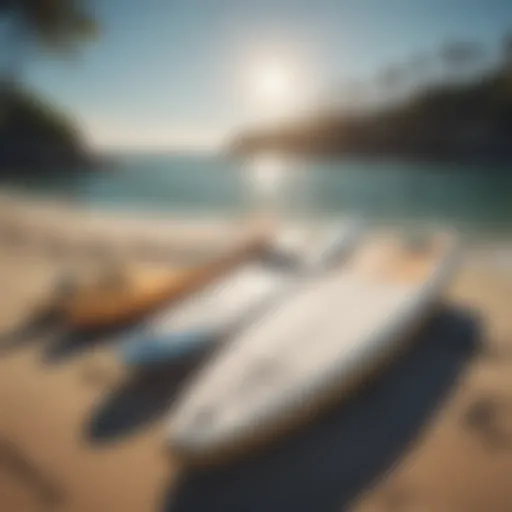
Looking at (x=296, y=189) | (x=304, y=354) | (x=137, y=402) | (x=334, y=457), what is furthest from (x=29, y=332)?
(x=296, y=189)

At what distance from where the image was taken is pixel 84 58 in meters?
3.12

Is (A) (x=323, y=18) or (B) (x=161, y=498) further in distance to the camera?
(A) (x=323, y=18)

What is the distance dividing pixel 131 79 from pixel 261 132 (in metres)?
0.79

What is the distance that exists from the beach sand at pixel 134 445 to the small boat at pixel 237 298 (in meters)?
0.12

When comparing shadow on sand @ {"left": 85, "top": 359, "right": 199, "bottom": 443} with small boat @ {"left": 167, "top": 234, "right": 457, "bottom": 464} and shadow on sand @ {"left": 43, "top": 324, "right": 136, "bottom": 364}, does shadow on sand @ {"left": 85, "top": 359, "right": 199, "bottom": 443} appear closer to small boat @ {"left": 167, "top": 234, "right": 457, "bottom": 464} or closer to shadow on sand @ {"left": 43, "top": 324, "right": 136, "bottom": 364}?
small boat @ {"left": 167, "top": 234, "right": 457, "bottom": 464}

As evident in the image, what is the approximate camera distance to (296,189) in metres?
3.77

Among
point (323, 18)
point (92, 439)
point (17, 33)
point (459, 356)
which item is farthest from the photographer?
point (17, 33)

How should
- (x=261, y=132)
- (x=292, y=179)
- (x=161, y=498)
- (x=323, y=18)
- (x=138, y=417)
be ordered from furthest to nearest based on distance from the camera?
(x=292, y=179) → (x=261, y=132) → (x=323, y=18) → (x=138, y=417) → (x=161, y=498)

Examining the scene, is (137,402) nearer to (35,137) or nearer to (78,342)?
(78,342)

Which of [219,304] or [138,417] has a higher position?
[219,304]

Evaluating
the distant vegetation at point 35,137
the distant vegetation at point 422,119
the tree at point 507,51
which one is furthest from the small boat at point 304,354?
the distant vegetation at point 35,137

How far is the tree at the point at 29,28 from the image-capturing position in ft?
11.1

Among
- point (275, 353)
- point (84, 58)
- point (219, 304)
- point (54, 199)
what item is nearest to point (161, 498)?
point (275, 353)

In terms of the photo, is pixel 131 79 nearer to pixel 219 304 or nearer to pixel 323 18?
pixel 323 18
